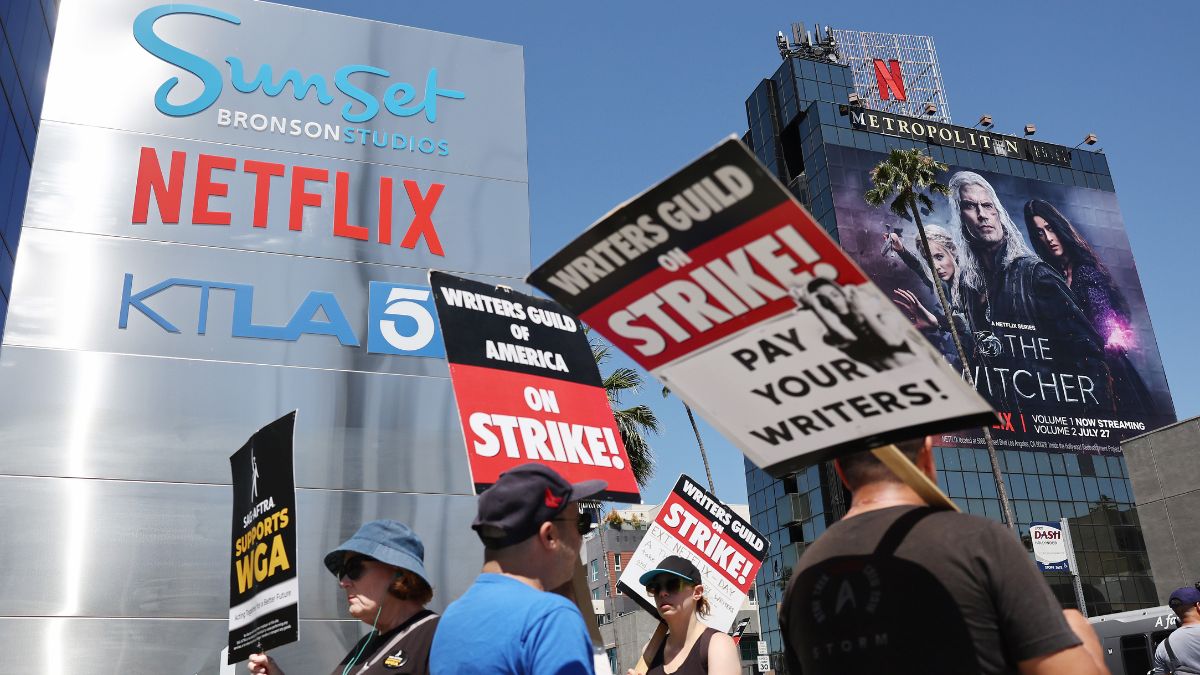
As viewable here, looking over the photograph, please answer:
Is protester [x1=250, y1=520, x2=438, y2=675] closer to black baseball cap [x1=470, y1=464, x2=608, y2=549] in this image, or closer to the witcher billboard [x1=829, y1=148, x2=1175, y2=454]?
black baseball cap [x1=470, y1=464, x2=608, y2=549]

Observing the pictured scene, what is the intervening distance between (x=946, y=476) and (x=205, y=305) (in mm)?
57426

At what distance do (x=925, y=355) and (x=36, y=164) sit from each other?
37.0 ft

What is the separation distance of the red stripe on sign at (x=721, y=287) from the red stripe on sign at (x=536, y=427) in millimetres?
1958

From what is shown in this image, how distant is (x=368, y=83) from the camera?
12.6 m

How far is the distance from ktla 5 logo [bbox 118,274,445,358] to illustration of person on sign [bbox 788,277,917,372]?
30.5 ft

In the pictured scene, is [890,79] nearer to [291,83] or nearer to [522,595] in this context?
[291,83]

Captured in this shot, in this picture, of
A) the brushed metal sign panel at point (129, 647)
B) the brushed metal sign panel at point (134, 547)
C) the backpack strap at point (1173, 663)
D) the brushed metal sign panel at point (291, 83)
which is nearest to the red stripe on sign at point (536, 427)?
the backpack strap at point (1173, 663)

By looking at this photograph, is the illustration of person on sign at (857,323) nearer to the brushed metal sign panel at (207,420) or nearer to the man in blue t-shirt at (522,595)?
the man in blue t-shirt at (522,595)

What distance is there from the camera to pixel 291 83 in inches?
482

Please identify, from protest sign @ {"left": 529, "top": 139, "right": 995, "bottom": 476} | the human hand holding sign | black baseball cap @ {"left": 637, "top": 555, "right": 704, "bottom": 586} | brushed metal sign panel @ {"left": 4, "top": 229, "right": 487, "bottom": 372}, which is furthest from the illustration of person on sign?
brushed metal sign panel @ {"left": 4, "top": 229, "right": 487, "bottom": 372}

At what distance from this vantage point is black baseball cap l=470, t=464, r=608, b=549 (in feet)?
9.49

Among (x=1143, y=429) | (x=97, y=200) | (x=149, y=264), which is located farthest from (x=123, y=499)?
(x=1143, y=429)

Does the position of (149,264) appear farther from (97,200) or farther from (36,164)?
(36,164)

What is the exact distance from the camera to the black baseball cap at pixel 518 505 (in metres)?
2.89
